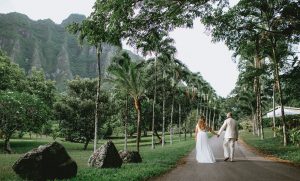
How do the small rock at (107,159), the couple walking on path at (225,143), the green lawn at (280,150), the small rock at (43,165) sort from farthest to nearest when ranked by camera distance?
the green lawn at (280,150) → the couple walking on path at (225,143) → the small rock at (107,159) → the small rock at (43,165)

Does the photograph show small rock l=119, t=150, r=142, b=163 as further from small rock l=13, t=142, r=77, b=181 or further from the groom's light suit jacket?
small rock l=13, t=142, r=77, b=181

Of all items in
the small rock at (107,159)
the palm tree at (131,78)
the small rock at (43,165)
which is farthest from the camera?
the palm tree at (131,78)

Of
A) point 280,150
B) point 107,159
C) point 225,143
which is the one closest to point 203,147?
point 225,143

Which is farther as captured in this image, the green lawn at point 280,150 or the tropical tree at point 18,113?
the tropical tree at point 18,113

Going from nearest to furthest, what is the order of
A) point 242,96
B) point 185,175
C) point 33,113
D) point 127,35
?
point 185,175 → point 127,35 → point 33,113 → point 242,96

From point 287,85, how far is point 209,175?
21.5 m

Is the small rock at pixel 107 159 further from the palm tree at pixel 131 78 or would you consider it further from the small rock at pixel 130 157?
the palm tree at pixel 131 78

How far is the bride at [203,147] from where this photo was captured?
58.9ft

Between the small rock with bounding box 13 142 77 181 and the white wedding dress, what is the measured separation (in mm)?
7420

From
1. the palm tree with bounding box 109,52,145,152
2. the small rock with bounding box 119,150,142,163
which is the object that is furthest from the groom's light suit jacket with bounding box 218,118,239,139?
the palm tree with bounding box 109,52,145,152

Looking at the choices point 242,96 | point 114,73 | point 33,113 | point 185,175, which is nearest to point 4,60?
point 33,113

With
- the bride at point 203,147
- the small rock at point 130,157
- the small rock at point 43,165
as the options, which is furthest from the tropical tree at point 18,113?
the small rock at point 43,165

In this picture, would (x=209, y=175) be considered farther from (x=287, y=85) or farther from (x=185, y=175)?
(x=287, y=85)

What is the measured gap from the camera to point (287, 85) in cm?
3155
